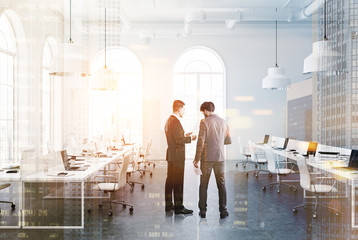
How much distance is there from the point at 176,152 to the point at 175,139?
19 cm

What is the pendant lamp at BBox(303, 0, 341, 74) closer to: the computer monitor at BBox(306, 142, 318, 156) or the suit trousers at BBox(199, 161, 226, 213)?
the computer monitor at BBox(306, 142, 318, 156)

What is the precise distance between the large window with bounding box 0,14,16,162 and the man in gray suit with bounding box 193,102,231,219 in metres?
4.64

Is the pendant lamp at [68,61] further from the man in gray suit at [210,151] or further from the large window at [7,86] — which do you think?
the large window at [7,86]

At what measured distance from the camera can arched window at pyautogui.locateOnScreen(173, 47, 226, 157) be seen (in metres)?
10.7

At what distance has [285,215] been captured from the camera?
450cm

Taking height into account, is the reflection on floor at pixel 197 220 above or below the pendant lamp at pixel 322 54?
below

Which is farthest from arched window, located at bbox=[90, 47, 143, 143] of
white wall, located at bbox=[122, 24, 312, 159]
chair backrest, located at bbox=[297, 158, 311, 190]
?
chair backrest, located at bbox=[297, 158, 311, 190]

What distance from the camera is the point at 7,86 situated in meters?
6.95

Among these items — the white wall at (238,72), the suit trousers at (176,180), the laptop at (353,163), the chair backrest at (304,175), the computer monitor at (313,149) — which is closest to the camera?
the chair backrest at (304,175)

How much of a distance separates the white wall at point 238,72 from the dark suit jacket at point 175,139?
5928mm

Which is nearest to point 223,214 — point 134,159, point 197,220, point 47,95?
point 197,220

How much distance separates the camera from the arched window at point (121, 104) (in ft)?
34.7

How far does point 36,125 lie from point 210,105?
5.47m

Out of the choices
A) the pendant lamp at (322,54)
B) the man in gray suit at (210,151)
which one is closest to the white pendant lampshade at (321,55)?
the pendant lamp at (322,54)
